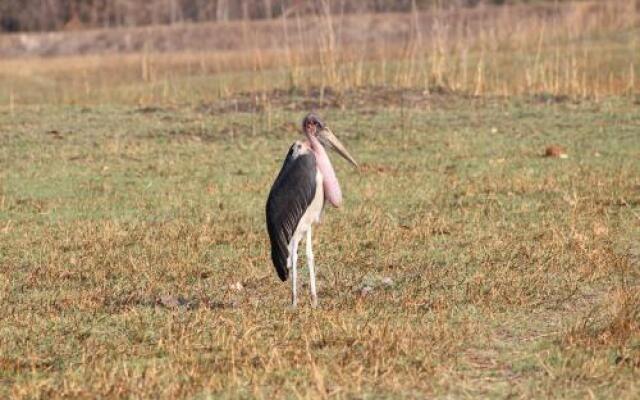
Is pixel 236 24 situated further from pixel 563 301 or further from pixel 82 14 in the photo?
pixel 563 301

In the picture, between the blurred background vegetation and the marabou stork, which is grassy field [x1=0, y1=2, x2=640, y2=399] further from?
the blurred background vegetation

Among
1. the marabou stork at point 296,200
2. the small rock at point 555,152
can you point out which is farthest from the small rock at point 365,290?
the small rock at point 555,152

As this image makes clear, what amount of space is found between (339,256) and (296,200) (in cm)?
145

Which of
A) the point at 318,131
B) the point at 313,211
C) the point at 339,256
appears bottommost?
the point at 339,256

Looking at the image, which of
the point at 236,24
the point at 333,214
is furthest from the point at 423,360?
the point at 236,24

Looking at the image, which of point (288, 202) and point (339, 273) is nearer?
point (288, 202)

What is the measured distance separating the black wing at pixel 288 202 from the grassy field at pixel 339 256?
341mm

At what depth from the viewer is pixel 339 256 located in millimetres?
7688

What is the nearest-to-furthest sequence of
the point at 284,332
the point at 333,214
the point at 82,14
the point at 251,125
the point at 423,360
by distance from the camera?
1. the point at 423,360
2. the point at 284,332
3. the point at 333,214
4. the point at 251,125
5. the point at 82,14

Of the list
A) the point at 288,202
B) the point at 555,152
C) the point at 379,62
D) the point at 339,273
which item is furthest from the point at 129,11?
the point at 288,202

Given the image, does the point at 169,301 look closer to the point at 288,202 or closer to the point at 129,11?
the point at 288,202

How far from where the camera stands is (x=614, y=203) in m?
9.45

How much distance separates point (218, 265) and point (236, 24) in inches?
1178

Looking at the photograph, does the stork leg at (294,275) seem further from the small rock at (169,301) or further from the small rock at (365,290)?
the small rock at (169,301)
